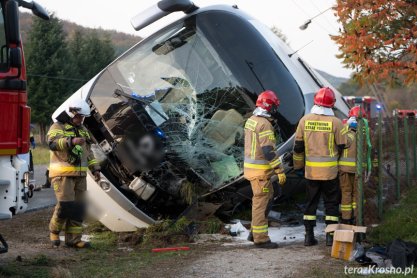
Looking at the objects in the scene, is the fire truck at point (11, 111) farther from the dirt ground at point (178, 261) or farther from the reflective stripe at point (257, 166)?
the reflective stripe at point (257, 166)

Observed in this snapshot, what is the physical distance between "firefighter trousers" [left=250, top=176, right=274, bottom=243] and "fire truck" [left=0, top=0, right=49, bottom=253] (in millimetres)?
2623

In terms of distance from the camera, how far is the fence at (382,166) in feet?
22.9

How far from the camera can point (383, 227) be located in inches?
297

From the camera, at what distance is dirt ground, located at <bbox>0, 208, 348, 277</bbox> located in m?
5.52

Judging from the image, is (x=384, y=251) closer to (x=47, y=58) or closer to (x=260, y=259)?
(x=260, y=259)

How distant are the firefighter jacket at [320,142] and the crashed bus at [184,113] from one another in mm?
299

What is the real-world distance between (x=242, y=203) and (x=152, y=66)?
205cm

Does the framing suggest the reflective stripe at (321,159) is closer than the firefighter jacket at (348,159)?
Yes

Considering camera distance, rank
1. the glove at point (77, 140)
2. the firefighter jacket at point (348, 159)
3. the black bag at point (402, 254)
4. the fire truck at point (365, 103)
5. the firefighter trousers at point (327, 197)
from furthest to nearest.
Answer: the fire truck at point (365, 103) → the firefighter jacket at point (348, 159) → the firefighter trousers at point (327, 197) → the glove at point (77, 140) → the black bag at point (402, 254)

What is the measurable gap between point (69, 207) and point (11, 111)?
1994mm

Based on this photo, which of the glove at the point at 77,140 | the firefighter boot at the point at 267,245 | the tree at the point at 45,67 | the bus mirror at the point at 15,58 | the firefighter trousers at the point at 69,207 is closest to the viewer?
the bus mirror at the point at 15,58

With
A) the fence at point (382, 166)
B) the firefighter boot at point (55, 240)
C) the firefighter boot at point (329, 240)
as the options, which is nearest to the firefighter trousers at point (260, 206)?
the firefighter boot at point (329, 240)
